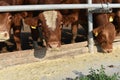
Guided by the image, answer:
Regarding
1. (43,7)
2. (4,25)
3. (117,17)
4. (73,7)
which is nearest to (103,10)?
(73,7)

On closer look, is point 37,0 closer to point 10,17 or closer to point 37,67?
point 10,17

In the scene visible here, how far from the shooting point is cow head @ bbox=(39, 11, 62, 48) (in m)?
6.75

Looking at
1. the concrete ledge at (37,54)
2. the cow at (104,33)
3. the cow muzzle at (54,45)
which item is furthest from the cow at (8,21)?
Answer: the cow at (104,33)

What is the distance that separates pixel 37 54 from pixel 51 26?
24.8 inches

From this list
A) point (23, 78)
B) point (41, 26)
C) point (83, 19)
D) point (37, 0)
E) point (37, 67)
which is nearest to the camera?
point (23, 78)

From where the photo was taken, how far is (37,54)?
6.86 metres

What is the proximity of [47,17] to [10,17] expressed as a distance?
0.75 metres

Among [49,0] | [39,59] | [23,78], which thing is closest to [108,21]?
[49,0]

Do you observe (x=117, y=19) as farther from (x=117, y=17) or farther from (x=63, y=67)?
(x=63, y=67)

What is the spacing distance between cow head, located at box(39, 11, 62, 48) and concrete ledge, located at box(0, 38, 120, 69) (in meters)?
0.29

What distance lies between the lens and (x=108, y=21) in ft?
25.7

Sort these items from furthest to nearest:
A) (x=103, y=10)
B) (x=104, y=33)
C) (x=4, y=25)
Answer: (x=104, y=33) < (x=103, y=10) < (x=4, y=25)

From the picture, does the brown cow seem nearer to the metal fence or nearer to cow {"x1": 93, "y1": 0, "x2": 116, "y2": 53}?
cow {"x1": 93, "y1": 0, "x2": 116, "y2": 53}

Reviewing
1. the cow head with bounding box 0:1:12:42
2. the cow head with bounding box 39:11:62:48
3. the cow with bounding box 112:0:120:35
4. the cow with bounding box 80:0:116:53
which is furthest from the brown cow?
the cow head with bounding box 0:1:12:42
